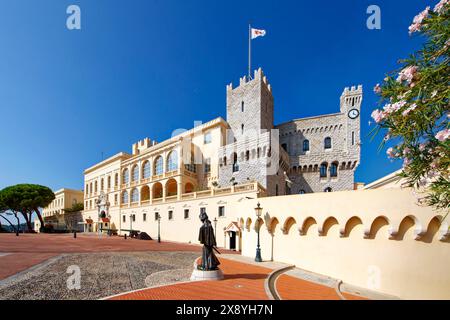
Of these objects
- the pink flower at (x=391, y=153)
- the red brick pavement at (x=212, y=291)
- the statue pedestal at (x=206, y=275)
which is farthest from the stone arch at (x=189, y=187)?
the pink flower at (x=391, y=153)

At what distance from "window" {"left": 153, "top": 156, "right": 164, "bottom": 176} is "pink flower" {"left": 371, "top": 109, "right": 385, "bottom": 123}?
35.6m

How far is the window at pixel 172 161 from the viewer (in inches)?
1427

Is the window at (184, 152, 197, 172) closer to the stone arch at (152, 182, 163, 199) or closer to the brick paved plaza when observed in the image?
the stone arch at (152, 182, 163, 199)

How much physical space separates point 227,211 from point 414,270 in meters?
18.2

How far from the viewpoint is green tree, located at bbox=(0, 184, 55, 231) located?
172ft

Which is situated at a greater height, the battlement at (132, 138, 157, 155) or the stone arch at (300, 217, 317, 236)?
the battlement at (132, 138, 157, 155)

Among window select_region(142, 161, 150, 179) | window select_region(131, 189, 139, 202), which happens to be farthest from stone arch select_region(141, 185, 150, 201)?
window select_region(142, 161, 150, 179)

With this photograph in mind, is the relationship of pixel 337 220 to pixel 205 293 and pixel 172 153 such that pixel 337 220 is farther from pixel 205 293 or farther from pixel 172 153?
pixel 172 153

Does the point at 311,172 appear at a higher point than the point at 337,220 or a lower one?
higher

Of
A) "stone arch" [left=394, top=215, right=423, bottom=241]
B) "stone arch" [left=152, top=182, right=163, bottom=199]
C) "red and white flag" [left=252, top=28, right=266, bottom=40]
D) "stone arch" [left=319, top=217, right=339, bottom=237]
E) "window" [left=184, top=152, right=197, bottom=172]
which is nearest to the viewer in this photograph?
"stone arch" [left=394, top=215, right=423, bottom=241]

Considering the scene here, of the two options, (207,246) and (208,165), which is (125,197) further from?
(207,246)

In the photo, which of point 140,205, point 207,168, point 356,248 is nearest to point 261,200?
point 356,248

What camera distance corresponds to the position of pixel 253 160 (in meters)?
30.3

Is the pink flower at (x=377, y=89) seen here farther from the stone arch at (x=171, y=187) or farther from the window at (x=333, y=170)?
the stone arch at (x=171, y=187)
